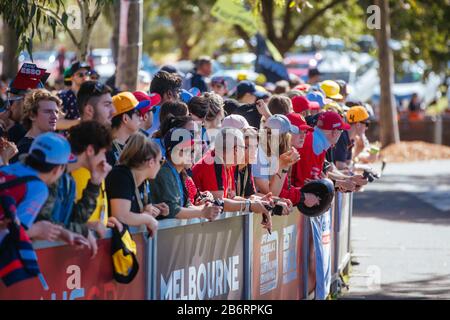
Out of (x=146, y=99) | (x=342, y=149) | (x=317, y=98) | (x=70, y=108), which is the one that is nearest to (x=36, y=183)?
(x=146, y=99)

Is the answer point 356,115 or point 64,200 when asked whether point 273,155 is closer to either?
point 64,200

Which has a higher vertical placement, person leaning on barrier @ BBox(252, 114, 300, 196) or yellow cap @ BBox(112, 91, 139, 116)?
yellow cap @ BBox(112, 91, 139, 116)

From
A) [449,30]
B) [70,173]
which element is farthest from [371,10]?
[70,173]

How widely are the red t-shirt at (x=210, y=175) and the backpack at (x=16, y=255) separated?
A: 2.78 meters

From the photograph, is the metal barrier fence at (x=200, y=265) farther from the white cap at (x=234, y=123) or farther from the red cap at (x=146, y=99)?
the red cap at (x=146, y=99)

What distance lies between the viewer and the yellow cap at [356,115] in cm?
1296

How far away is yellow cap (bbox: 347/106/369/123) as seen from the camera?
13.0 metres

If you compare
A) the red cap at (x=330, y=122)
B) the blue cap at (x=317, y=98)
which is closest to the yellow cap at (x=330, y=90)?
the blue cap at (x=317, y=98)

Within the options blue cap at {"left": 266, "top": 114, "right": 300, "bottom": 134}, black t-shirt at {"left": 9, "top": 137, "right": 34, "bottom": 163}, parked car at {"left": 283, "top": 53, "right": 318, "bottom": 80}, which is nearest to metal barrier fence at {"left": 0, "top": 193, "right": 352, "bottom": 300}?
blue cap at {"left": 266, "top": 114, "right": 300, "bottom": 134}

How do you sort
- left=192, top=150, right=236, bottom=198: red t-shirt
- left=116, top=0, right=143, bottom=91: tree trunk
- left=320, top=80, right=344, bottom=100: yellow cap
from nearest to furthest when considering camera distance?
left=192, top=150, right=236, bottom=198: red t-shirt < left=116, top=0, right=143, bottom=91: tree trunk < left=320, top=80, right=344, bottom=100: yellow cap

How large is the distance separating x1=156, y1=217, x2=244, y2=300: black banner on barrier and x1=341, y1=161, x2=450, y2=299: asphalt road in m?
3.15

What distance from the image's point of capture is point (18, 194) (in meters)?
5.85

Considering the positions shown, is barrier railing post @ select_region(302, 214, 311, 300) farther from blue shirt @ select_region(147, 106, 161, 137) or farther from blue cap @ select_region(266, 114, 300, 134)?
blue shirt @ select_region(147, 106, 161, 137)
